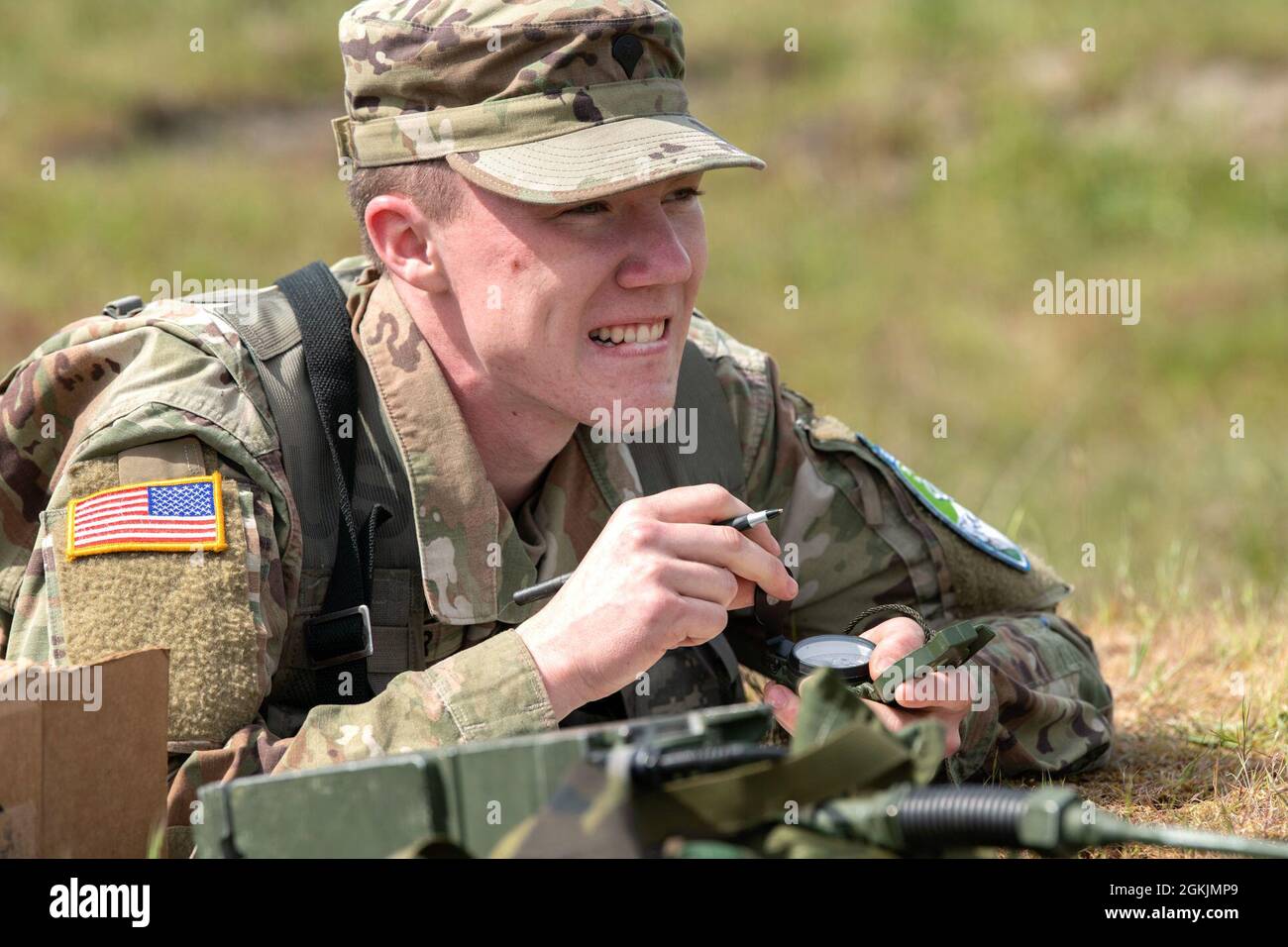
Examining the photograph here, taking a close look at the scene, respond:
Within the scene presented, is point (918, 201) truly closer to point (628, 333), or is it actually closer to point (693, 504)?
point (628, 333)

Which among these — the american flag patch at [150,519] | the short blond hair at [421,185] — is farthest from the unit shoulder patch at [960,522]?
the american flag patch at [150,519]

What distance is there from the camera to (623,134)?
3199 millimetres

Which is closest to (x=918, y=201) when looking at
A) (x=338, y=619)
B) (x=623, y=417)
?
(x=623, y=417)

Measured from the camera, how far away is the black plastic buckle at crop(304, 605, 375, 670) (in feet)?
10.3

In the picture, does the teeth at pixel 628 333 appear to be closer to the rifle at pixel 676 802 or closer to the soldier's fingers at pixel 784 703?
the soldier's fingers at pixel 784 703

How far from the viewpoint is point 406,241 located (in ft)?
11.3

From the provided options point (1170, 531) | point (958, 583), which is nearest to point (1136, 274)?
point (1170, 531)

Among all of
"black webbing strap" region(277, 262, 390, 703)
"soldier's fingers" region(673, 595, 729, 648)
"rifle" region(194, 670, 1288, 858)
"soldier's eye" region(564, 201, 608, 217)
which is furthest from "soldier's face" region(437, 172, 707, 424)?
"rifle" region(194, 670, 1288, 858)

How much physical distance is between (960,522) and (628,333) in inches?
40.8

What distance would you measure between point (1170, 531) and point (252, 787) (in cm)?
696

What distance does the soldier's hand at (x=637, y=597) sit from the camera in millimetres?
2744

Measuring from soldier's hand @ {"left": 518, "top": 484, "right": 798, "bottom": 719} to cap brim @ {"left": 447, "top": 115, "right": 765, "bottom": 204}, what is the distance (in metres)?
0.63

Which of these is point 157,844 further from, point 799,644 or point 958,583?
point 958,583

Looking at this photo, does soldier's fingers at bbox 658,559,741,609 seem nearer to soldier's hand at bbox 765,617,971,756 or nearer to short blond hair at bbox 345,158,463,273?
soldier's hand at bbox 765,617,971,756
